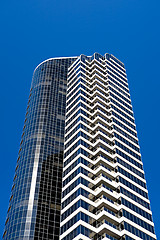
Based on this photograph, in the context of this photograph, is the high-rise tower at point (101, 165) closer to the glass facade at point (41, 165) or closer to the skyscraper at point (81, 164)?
the skyscraper at point (81, 164)

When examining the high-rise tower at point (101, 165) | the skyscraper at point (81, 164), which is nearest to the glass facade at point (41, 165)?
the skyscraper at point (81, 164)

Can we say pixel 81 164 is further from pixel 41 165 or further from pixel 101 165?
pixel 41 165

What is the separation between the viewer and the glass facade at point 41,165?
3745 inches

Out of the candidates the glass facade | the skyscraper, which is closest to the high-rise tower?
the skyscraper

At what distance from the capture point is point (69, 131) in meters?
116

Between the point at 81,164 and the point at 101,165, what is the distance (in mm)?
5877

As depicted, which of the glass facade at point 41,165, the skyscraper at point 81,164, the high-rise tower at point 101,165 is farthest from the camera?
the glass facade at point 41,165

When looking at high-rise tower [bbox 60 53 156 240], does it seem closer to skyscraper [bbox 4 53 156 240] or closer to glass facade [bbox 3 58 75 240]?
skyscraper [bbox 4 53 156 240]

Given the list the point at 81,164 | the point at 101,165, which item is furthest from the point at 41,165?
the point at 101,165

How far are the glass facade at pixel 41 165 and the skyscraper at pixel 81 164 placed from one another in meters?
0.26

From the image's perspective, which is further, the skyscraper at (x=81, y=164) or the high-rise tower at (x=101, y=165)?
the skyscraper at (x=81, y=164)

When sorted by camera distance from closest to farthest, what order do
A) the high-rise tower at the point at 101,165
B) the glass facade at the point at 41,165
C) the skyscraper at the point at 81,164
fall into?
the high-rise tower at the point at 101,165 → the skyscraper at the point at 81,164 → the glass facade at the point at 41,165

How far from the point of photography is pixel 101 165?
99.7 metres

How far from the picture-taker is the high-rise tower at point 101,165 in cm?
8606
